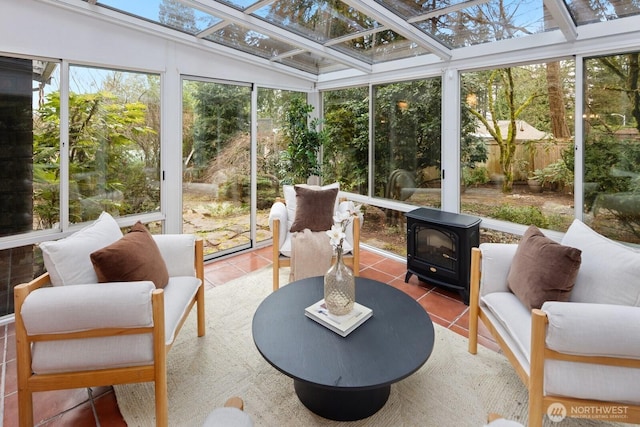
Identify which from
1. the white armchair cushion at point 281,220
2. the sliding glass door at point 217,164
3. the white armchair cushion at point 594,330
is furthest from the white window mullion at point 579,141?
the sliding glass door at point 217,164

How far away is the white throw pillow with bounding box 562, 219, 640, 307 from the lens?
1.67 metres

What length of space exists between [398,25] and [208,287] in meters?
2.99

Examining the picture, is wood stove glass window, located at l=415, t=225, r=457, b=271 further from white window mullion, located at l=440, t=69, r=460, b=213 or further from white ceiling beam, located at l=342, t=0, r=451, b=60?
white ceiling beam, located at l=342, t=0, r=451, b=60

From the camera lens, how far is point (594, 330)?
1437mm

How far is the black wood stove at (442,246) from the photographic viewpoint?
3.12 metres

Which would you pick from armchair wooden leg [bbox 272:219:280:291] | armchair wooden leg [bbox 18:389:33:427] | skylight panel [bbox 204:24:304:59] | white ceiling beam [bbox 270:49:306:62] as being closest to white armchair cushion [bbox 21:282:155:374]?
armchair wooden leg [bbox 18:389:33:427]

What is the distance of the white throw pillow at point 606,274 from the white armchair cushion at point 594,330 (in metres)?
0.24

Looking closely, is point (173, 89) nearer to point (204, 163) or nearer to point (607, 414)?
point (204, 163)

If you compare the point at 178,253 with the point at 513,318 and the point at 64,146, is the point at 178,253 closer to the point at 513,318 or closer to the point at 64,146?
the point at 64,146

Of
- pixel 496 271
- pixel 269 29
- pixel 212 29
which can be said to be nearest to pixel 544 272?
pixel 496 271

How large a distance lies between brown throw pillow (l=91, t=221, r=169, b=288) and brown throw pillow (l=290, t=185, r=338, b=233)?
153 centimetres

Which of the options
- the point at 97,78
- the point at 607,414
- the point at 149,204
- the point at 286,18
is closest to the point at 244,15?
the point at 286,18

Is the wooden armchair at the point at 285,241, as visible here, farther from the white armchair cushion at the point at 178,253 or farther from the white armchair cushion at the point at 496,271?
the white armchair cushion at the point at 496,271

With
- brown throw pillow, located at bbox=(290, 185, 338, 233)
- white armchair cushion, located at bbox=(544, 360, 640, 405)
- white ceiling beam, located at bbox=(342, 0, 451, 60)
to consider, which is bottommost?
white armchair cushion, located at bbox=(544, 360, 640, 405)
